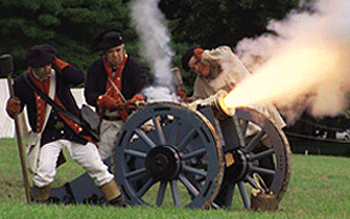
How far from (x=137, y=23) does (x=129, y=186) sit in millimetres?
2351

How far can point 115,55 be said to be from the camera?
29.2 ft

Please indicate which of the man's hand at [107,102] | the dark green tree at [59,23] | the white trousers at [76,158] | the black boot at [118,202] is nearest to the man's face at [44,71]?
the white trousers at [76,158]

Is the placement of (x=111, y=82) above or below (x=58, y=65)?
below

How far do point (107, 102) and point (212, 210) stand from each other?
5.15ft

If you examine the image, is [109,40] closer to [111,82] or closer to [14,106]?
[111,82]

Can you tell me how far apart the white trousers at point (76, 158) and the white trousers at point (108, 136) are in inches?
21.3

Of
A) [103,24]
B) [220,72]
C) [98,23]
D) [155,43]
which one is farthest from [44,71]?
[103,24]

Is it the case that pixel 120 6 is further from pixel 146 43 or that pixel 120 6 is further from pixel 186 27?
pixel 146 43

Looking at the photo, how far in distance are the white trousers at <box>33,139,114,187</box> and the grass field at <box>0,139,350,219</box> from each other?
326 millimetres

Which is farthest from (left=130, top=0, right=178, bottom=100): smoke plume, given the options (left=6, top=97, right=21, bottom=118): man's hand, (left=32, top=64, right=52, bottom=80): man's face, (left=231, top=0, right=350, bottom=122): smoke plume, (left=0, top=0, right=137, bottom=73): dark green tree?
(left=0, top=0, right=137, bottom=73): dark green tree

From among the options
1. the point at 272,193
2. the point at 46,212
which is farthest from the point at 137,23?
the point at 46,212

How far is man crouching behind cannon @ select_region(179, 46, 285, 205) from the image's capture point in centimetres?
889

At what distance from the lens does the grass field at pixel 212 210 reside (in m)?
7.23

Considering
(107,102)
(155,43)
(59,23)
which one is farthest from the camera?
(59,23)
